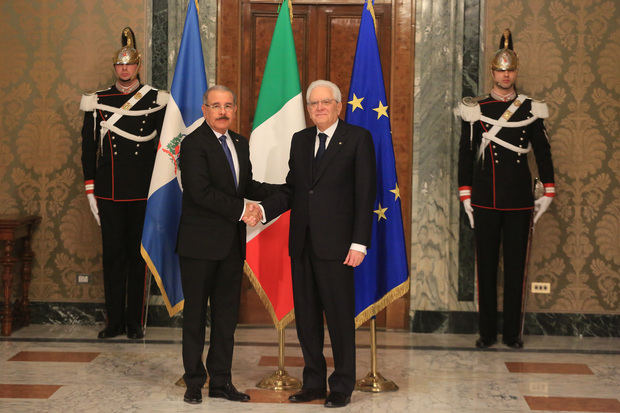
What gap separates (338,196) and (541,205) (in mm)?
2051

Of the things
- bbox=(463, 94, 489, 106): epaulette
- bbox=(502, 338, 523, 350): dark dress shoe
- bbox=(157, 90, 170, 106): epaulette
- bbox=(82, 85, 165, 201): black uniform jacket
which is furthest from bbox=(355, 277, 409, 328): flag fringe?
bbox=(157, 90, 170, 106): epaulette

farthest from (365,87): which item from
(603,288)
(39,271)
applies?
(39,271)

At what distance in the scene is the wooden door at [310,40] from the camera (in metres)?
5.55

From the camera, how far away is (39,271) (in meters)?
5.59

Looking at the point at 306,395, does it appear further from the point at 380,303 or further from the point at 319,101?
the point at 319,101

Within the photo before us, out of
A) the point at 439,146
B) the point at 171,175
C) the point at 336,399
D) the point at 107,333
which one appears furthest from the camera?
the point at 439,146

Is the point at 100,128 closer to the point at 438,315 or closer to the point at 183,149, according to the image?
the point at 183,149

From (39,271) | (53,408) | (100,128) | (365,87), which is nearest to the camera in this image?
(53,408)

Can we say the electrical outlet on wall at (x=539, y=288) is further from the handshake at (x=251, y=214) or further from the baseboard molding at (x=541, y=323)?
the handshake at (x=251, y=214)

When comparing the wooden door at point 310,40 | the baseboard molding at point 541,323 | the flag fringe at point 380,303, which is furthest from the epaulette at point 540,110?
the flag fringe at point 380,303

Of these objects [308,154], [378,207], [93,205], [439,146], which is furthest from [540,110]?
[93,205]

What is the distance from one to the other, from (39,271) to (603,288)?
4167 mm

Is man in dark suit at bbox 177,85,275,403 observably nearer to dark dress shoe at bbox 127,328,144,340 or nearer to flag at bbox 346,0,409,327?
flag at bbox 346,0,409,327

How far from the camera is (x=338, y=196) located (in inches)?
144
